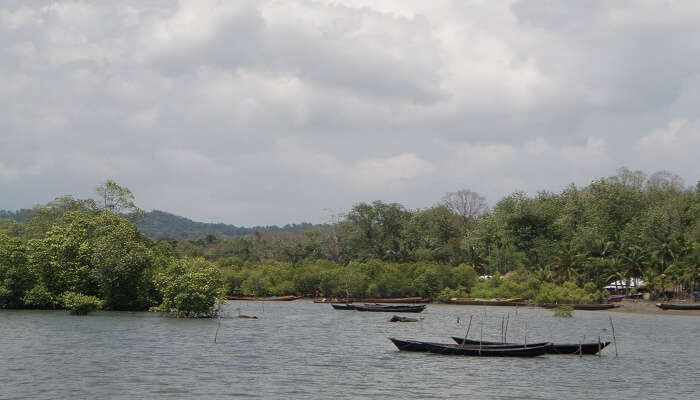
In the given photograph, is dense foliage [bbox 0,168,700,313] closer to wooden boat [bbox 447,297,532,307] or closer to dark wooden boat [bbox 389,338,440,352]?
wooden boat [bbox 447,297,532,307]

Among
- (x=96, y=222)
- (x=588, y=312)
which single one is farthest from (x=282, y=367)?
(x=588, y=312)

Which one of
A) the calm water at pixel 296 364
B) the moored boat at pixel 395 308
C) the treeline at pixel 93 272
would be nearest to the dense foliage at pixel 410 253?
the treeline at pixel 93 272

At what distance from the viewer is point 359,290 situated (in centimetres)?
10306

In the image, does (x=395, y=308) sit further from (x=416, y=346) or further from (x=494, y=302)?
(x=416, y=346)

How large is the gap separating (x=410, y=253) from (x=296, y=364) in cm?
8719

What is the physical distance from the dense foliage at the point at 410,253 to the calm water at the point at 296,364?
5.57m

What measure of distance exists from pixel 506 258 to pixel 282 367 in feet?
233

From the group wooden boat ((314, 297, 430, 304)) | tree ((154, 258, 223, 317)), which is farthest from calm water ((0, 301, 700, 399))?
wooden boat ((314, 297, 430, 304))

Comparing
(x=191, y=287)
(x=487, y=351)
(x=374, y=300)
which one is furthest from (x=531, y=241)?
(x=487, y=351)

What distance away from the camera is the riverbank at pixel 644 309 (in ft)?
251

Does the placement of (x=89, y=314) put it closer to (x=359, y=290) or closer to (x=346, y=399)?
(x=346, y=399)

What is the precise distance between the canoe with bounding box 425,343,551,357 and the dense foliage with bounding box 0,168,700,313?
24183 mm

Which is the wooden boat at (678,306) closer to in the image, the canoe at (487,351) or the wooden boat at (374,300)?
the wooden boat at (374,300)

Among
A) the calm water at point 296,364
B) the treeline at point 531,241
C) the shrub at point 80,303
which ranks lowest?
the calm water at point 296,364
